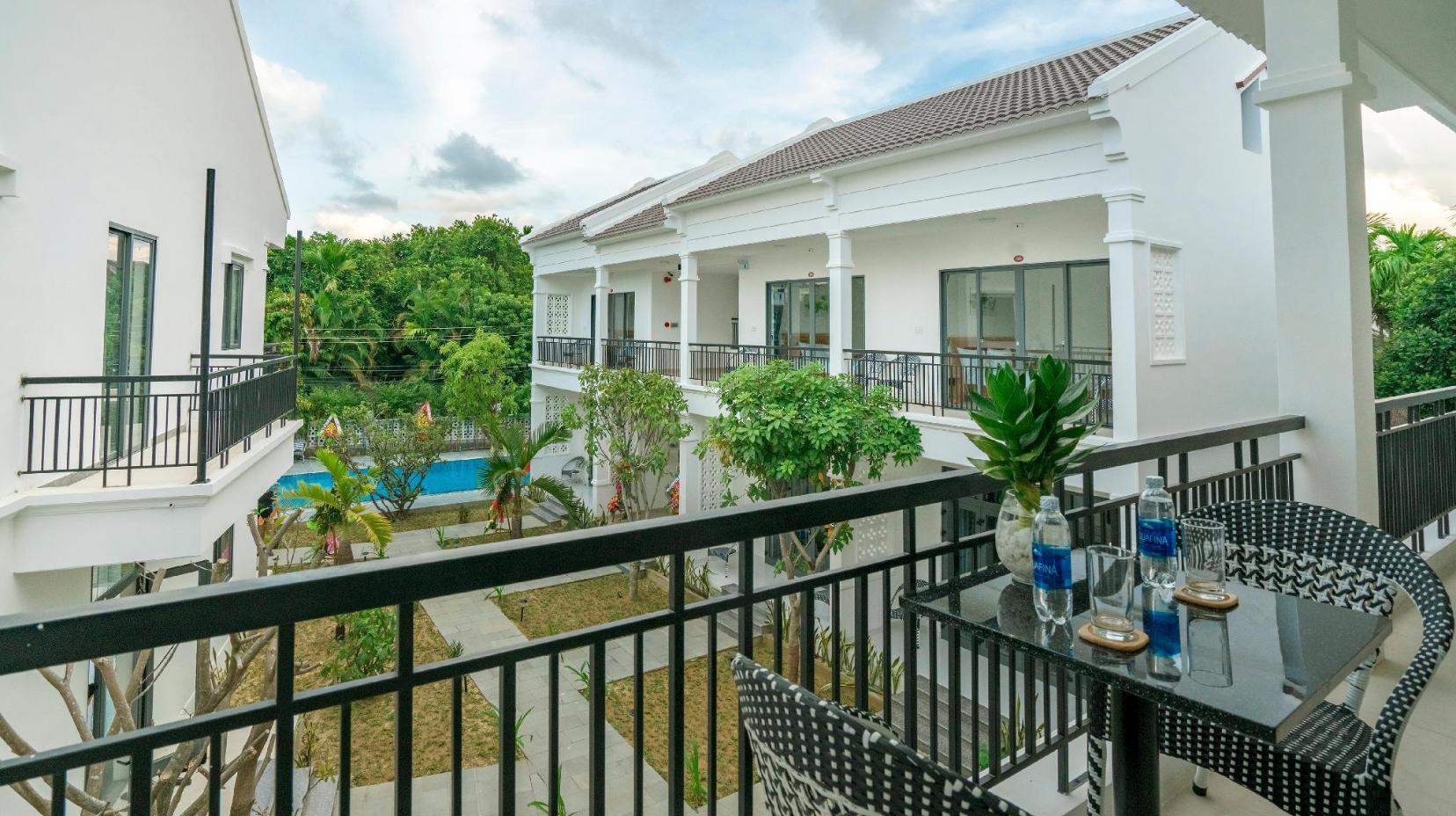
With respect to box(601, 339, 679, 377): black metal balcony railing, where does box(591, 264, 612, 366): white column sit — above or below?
above

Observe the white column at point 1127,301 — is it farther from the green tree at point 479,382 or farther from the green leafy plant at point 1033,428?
the green tree at point 479,382

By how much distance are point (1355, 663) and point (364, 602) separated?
1.79 meters

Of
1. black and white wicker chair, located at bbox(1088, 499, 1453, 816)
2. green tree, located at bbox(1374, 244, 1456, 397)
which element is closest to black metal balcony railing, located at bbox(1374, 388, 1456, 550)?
black and white wicker chair, located at bbox(1088, 499, 1453, 816)

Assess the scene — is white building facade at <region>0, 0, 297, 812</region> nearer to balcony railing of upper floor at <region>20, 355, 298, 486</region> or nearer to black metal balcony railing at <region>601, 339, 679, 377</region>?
balcony railing of upper floor at <region>20, 355, 298, 486</region>

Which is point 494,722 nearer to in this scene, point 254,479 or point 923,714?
point 254,479

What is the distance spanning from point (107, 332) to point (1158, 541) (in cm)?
743

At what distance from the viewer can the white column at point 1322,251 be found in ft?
11.5

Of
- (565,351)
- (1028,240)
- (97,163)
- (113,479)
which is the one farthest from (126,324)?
(565,351)

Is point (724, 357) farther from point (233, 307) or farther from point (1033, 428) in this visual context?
point (1033, 428)

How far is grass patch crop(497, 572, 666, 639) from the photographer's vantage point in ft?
→ 32.1

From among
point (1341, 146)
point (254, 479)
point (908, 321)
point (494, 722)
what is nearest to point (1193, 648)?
point (1341, 146)

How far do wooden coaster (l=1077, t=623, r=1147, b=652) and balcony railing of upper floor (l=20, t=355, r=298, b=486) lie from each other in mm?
5062

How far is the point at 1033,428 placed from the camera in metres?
1.80

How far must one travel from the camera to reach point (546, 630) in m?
9.59
